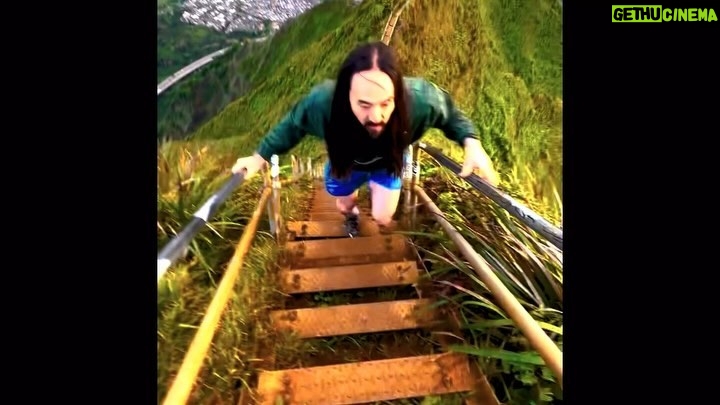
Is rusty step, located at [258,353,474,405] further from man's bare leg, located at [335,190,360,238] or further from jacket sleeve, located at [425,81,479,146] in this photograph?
jacket sleeve, located at [425,81,479,146]

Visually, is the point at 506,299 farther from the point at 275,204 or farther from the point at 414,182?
the point at 275,204

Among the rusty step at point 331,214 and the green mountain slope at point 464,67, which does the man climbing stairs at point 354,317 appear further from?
the green mountain slope at point 464,67

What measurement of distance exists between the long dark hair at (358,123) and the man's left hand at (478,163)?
3.8 inches

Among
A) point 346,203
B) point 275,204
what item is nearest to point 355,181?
point 346,203

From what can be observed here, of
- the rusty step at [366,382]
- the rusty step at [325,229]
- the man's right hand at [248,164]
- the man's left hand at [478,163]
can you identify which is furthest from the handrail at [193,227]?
the man's left hand at [478,163]

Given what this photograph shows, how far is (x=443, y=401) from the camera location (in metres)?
0.85

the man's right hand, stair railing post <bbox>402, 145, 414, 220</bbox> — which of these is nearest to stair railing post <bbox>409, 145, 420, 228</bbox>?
stair railing post <bbox>402, 145, 414, 220</bbox>

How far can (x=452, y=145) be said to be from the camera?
0.91 metres

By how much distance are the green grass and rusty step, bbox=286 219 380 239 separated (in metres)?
0.04

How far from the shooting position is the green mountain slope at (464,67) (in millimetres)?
885

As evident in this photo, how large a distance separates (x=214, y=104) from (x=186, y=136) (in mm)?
67

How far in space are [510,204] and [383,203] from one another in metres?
0.20

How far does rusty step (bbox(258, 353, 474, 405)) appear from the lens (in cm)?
84

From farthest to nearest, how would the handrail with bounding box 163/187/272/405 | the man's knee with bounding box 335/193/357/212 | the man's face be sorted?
the man's knee with bounding box 335/193/357/212 < the man's face < the handrail with bounding box 163/187/272/405
